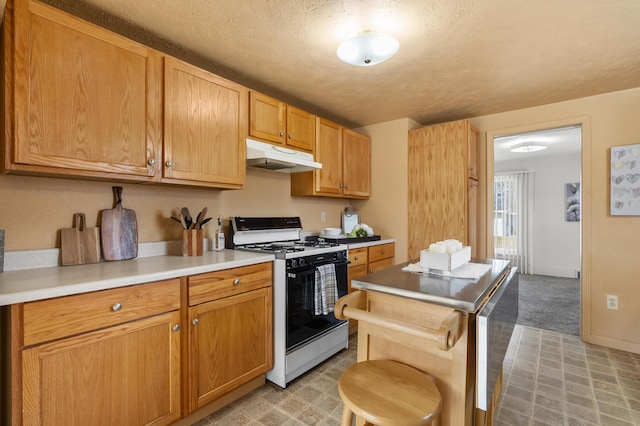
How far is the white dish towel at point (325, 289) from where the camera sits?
2.25m

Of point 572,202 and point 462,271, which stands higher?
point 572,202

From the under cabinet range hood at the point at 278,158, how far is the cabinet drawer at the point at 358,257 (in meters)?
0.87

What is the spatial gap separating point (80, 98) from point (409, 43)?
1909mm

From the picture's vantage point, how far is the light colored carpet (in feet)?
10.7

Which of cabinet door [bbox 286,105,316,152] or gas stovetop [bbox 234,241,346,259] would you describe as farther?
cabinet door [bbox 286,105,316,152]

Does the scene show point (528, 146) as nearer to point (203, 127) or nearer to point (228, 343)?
point (203, 127)

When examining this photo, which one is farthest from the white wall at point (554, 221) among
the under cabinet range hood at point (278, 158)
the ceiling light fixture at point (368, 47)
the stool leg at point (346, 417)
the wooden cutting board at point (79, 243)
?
the wooden cutting board at point (79, 243)

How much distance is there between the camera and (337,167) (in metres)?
3.20

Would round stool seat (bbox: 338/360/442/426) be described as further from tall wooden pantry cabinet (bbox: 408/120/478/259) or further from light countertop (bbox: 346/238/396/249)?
tall wooden pantry cabinet (bbox: 408/120/478/259)

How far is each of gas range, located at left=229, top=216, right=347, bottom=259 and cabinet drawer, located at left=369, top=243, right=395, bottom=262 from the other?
1.74ft

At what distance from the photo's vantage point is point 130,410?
4.64ft

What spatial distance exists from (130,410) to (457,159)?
3254 mm

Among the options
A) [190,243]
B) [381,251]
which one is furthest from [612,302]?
[190,243]

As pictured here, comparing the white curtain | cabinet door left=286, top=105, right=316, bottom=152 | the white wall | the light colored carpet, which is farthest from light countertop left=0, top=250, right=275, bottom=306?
the white wall
